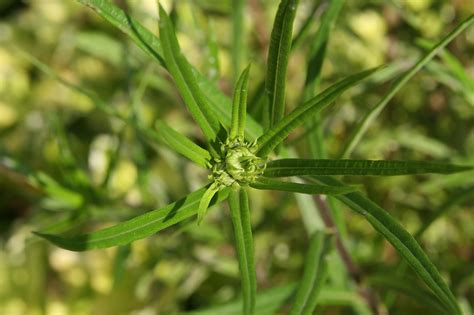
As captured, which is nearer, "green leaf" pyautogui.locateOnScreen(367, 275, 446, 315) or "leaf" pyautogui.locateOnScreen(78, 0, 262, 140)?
"leaf" pyautogui.locateOnScreen(78, 0, 262, 140)

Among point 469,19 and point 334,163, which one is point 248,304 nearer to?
point 334,163

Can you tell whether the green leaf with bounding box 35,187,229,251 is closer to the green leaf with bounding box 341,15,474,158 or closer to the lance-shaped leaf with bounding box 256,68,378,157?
the lance-shaped leaf with bounding box 256,68,378,157

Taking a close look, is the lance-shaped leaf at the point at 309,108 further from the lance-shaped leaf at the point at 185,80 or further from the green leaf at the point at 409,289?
the green leaf at the point at 409,289

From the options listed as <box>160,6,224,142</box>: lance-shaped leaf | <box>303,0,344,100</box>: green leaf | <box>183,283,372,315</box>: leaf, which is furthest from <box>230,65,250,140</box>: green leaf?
<box>183,283,372,315</box>: leaf

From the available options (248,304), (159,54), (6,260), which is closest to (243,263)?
(248,304)

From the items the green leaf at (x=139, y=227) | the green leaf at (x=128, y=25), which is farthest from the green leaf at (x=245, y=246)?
the green leaf at (x=128, y=25)

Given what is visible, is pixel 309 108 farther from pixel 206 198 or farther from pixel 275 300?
pixel 275 300

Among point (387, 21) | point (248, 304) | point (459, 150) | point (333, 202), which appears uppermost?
point (387, 21)
